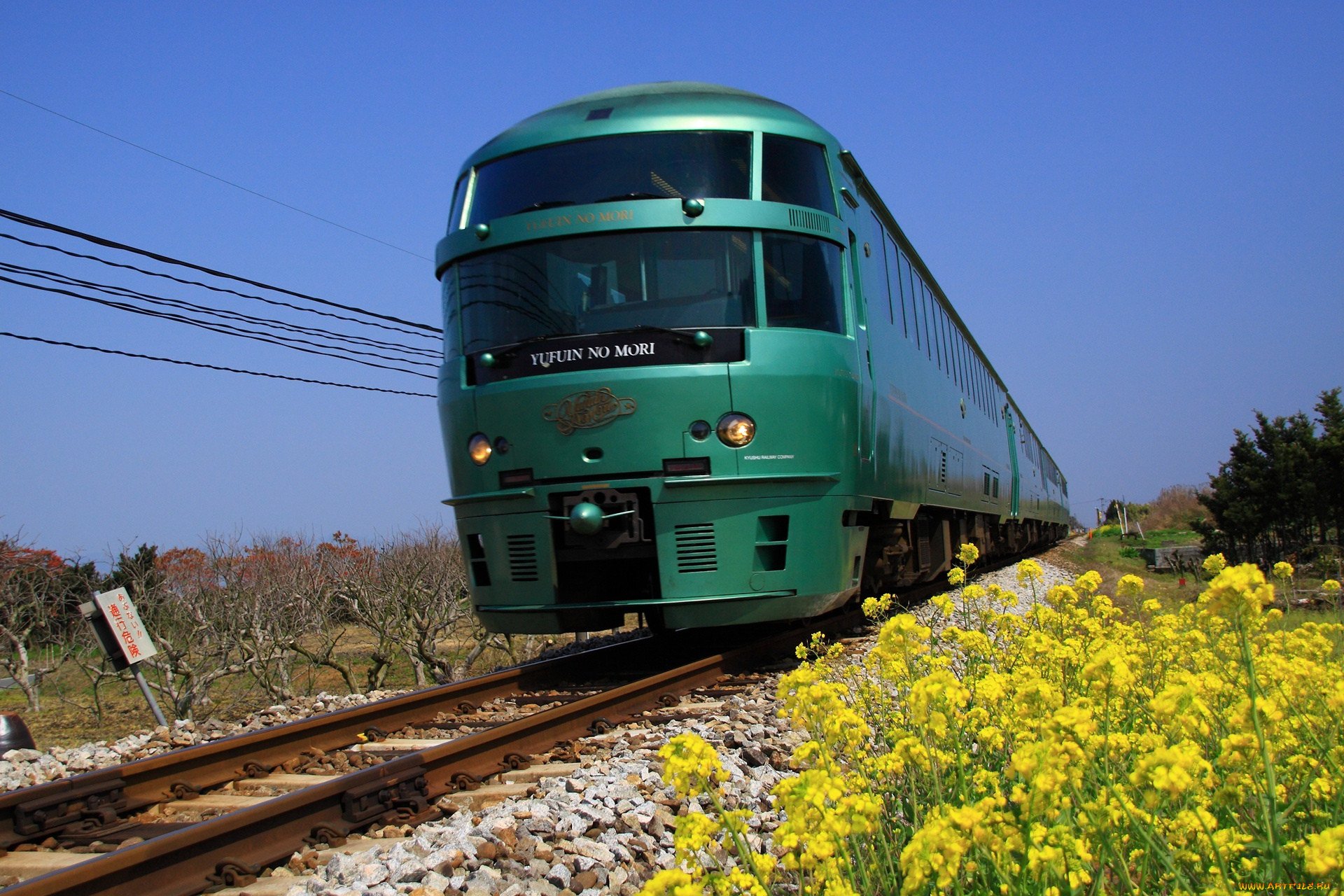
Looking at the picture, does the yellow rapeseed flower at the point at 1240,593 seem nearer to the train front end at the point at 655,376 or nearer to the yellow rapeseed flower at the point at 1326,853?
the yellow rapeseed flower at the point at 1326,853

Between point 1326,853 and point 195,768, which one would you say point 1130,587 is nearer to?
point 1326,853

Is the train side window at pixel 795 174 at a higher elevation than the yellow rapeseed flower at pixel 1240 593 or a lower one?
higher

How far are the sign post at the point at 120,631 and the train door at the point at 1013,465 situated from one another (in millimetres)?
13610

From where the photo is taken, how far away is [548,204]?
7508mm

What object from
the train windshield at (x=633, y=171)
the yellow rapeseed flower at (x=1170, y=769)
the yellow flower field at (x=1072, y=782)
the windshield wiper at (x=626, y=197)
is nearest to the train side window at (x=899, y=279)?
the train windshield at (x=633, y=171)

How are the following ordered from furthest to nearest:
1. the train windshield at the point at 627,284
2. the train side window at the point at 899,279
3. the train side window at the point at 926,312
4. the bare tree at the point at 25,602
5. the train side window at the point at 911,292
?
the bare tree at the point at 25,602 < the train side window at the point at 926,312 < the train side window at the point at 911,292 < the train side window at the point at 899,279 < the train windshield at the point at 627,284

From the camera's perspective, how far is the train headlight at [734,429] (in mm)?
7020

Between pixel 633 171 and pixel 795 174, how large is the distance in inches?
43.2

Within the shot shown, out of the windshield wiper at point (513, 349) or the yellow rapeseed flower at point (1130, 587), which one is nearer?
the yellow rapeseed flower at point (1130, 587)

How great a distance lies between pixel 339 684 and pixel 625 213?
14.7m

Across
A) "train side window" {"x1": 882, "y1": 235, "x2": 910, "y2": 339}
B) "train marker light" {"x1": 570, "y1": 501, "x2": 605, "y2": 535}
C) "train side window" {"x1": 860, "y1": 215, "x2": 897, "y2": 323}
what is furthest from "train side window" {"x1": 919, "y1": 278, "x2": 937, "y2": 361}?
"train marker light" {"x1": 570, "y1": 501, "x2": 605, "y2": 535}

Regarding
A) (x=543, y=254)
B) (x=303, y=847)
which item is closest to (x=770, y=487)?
(x=543, y=254)

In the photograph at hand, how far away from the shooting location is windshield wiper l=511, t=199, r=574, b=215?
7.45 meters

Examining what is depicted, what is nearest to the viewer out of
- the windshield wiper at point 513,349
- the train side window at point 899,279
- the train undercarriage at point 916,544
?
the windshield wiper at point 513,349
